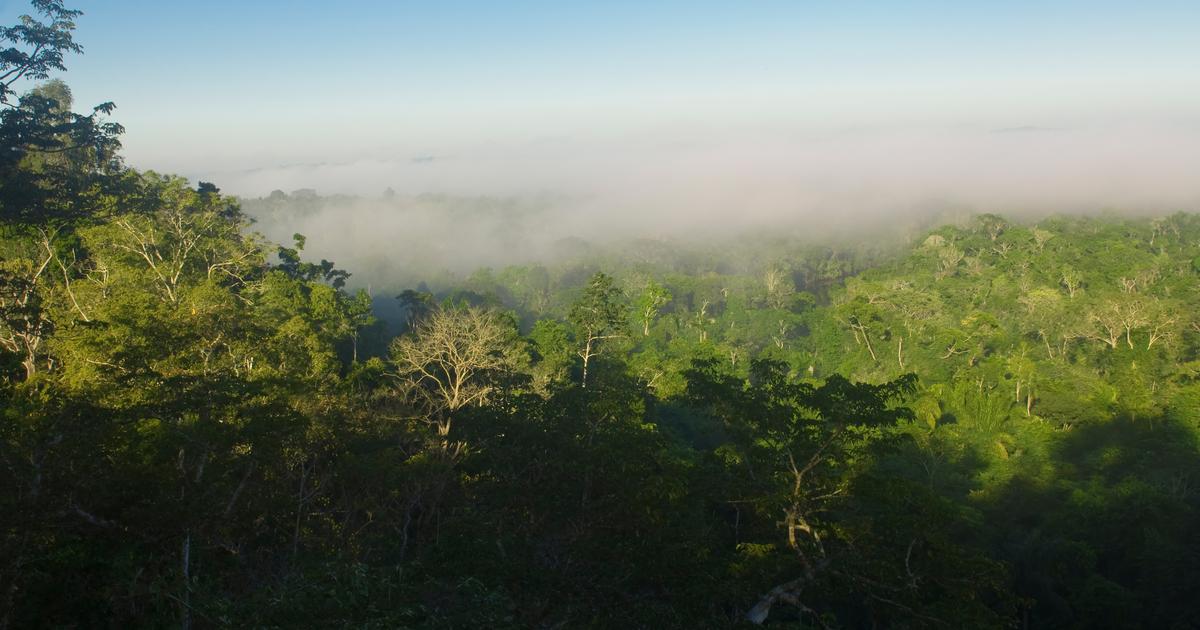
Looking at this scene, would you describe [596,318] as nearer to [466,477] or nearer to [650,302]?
[466,477]

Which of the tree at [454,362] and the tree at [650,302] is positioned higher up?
the tree at [454,362]

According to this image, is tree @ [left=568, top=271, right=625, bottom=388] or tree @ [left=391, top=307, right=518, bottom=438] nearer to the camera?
tree @ [left=391, top=307, right=518, bottom=438]

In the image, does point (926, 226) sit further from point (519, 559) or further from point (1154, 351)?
point (519, 559)

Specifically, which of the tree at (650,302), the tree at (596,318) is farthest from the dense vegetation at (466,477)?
the tree at (650,302)

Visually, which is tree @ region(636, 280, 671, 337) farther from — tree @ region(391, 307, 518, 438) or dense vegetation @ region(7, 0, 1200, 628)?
tree @ region(391, 307, 518, 438)

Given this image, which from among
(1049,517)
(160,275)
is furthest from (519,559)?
(1049,517)

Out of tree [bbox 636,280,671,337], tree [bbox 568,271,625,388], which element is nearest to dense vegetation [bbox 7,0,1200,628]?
tree [bbox 568,271,625,388]

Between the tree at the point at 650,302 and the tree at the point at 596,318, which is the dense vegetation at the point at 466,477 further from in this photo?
the tree at the point at 650,302

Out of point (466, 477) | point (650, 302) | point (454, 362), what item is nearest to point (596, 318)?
point (454, 362)

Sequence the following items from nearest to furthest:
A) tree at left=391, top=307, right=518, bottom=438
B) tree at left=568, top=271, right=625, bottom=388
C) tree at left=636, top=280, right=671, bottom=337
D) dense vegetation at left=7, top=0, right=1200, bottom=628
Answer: dense vegetation at left=7, top=0, right=1200, bottom=628, tree at left=391, top=307, right=518, bottom=438, tree at left=568, top=271, right=625, bottom=388, tree at left=636, top=280, right=671, bottom=337
